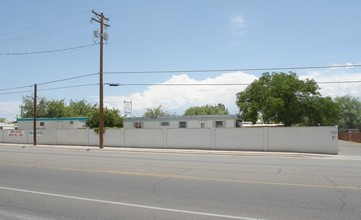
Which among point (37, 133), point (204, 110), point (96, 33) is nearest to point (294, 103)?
point (96, 33)

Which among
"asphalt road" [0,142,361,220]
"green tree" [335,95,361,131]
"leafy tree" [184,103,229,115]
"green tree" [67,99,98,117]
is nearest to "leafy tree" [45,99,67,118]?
"green tree" [67,99,98,117]

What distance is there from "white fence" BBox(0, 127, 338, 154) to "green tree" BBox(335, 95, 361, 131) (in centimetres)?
6571

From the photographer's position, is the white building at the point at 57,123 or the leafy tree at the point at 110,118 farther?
the white building at the point at 57,123

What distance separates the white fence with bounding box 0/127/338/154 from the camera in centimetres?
2683

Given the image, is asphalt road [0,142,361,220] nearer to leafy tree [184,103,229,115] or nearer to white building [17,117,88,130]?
white building [17,117,88,130]

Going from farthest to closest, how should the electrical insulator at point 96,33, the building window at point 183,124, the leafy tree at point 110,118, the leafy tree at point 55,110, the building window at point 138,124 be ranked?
the leafy tree at point 55,110 → the leafy tree at point 110,118 → the building window at point 138,124 → the building window at point 183,124 → the electrical insulator at point 96,33

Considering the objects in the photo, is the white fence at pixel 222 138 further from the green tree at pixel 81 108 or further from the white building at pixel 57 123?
the green tree at pixel 81 108

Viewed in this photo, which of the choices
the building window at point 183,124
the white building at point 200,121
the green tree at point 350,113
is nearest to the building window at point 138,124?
the white building at point 200,121

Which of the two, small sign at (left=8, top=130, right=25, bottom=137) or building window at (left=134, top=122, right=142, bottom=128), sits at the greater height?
building window at (left=134, top=122, right=142, bottom=128)

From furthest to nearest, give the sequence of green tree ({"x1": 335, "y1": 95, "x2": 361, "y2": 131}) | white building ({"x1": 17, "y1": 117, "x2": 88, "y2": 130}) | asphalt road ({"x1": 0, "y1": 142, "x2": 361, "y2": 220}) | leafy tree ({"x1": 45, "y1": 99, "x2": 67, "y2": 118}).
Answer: green tree ({"x1": 335, "y1": 95, "x2": 361, "y2": 131}) < leafy tree ({"x1": 45, "y1": 99, "x2": 67, "y2": 118}) < white building ({"x1": 17, "y1": 117, "x2": 88, "y2": 130}) < asphalt road ({"x1": 0, "y1": 142, "x2": 361, "y2": 220})

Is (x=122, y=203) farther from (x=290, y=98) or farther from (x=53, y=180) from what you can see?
(x=290, y=98)

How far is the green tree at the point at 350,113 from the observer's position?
88.7 meters

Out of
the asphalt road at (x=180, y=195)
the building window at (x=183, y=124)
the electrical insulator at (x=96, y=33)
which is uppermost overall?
the electrical insulator at (x=96, y=33)

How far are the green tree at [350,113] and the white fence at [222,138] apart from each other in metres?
65.7
